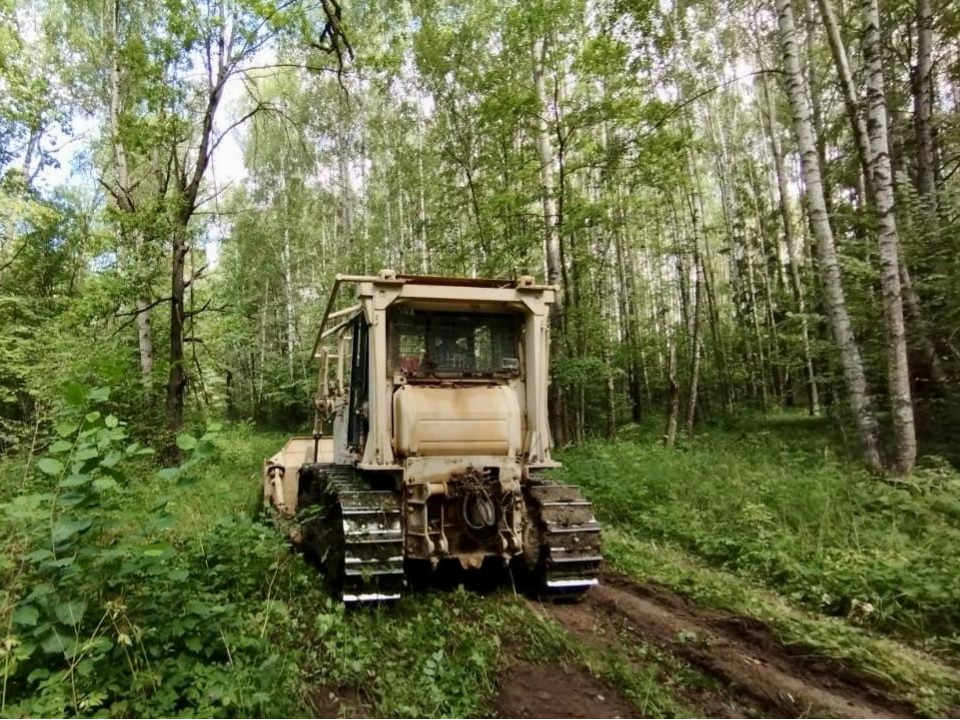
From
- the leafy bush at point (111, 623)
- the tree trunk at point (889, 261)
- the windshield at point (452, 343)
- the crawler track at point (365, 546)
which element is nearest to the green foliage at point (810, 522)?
the tree trunk at point (889, 261)

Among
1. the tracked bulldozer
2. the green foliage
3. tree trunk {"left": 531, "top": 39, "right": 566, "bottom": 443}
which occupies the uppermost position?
tree trunk {"left": 531, "top": 39, "right": 566, "bottom": 443}

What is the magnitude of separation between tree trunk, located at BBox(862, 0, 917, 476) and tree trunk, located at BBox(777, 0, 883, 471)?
396 millimetres

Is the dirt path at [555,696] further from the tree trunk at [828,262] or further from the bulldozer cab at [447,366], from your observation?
the tree trunk at [828,262]

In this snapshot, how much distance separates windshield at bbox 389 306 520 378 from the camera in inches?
211

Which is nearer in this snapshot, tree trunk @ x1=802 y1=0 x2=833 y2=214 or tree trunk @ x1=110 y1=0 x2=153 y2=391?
tree trunk @ x1=110 y1=0 x2=153 y2=391

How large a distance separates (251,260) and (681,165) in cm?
2156

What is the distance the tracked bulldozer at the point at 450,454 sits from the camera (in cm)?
489

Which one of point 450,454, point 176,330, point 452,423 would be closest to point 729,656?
point 450,454

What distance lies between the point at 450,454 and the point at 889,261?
6.38m

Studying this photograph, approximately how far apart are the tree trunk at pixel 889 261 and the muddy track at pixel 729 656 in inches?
171

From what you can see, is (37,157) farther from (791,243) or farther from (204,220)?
(791,243)

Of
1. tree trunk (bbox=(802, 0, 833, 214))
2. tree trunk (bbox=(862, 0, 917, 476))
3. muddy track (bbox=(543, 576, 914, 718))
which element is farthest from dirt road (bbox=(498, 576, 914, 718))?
tree trunk (bbox=(802, 0, 833, 214))

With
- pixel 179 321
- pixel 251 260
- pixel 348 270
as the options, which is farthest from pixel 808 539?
pixel 251 260

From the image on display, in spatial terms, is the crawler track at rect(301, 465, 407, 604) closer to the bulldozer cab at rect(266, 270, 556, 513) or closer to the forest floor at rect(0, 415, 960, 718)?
the forest floor at rect(0, 415, 960, 718)
